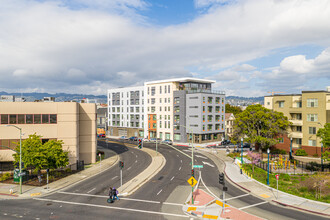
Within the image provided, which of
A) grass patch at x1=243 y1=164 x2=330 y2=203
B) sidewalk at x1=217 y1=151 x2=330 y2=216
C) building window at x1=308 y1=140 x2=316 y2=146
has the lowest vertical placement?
sidewalk at x1=217 y1=151 x2=330 y2=216

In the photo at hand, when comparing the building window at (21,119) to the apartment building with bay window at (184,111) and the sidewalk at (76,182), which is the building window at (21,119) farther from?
the apartment building with bay window at (184,111)

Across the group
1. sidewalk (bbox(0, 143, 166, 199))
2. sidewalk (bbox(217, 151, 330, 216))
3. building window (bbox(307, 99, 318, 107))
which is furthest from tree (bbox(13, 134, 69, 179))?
building window (bbox(307, 99, 318, 107))

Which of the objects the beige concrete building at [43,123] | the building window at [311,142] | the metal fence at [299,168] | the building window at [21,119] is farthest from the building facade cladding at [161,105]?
the building window at [21,119]

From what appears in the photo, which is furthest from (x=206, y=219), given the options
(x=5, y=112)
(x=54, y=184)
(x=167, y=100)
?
(x=167, y=100)

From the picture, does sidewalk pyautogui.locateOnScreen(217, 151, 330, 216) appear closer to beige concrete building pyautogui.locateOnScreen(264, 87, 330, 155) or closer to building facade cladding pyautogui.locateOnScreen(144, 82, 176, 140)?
beige concrete building pyautogui.locateOnScreen(264, 87, 330, 155)

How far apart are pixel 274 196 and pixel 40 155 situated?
31381mm

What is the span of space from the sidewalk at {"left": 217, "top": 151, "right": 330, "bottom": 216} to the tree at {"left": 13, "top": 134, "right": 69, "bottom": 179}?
1048 inches

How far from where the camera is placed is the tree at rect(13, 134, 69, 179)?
111 ft

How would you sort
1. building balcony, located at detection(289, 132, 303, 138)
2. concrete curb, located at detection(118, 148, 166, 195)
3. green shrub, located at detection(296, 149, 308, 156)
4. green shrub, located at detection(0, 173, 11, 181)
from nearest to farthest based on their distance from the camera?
concrete curb, located at detection(118, 148, 166, 195), green shrub, located at detection(0, 173, 11, 181), green shrub, located at detection(296, 149, 308, 156), building balcony, located at detection(289, 132, 303, 138)

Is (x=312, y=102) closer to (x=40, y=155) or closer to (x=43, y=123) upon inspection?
(x=40, y=155)

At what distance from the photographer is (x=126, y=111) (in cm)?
10331

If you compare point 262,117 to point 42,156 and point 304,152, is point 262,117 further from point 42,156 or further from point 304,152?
point 42,156

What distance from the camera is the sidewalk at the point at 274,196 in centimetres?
2455

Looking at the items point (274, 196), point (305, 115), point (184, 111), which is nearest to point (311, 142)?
point (305, 115)
